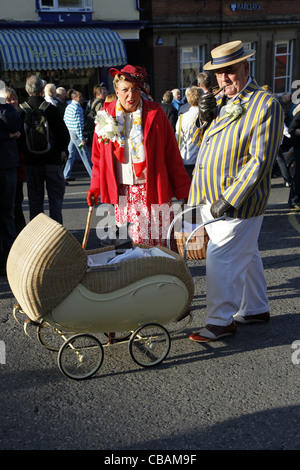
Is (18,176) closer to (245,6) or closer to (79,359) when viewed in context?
(79,359)

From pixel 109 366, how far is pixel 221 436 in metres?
1.09

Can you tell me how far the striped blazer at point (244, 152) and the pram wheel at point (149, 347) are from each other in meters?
1.01

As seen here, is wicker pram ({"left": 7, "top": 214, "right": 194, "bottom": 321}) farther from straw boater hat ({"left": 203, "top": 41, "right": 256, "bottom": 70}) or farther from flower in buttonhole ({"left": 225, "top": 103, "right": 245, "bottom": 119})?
straw boater hat ({"left": 203, "top": 41, "right": 256, "bottom": 70})

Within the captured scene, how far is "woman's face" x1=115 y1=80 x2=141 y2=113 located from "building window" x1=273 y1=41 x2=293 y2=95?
63.5 ft

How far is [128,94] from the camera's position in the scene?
4.35 meters

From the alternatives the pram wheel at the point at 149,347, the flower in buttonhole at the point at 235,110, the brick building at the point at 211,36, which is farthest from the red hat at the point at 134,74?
Result: the brick building at the point at 211,36

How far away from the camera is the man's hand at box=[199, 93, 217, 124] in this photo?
411 cm

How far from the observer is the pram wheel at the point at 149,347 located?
3854mm

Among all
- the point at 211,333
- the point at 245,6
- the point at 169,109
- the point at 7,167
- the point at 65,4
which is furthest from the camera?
the point at 245,6

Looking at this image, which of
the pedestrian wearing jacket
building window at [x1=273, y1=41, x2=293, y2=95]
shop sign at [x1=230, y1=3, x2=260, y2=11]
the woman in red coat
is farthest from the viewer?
building window at [x1=273, y1=41, x2=293, y2=95]

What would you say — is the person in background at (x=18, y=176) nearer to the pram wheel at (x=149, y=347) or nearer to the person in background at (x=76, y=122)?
the pram wheel at (x=149, y=347)

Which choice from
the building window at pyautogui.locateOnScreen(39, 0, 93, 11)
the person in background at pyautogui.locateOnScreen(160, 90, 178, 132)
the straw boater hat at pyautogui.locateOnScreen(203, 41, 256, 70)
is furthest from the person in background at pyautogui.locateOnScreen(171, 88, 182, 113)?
the straw boater hat at pyautogui.locateOnScreen(203, 41, 256, 70)

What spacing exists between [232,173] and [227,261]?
2.11 feet

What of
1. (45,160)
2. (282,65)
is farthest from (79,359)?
(282,65)
